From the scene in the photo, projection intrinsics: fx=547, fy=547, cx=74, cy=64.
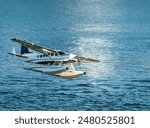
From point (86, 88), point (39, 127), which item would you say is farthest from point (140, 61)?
point (39, 127)

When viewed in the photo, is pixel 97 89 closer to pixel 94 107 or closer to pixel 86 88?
pixel 86 88

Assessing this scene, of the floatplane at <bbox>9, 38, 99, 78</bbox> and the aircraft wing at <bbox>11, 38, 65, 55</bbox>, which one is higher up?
the aircraft wing at <bbox>11, 38, 65, 55</bbox>

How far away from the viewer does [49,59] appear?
9381 cm

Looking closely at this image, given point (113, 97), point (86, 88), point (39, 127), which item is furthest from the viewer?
point (86, 88)

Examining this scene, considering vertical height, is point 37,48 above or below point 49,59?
above

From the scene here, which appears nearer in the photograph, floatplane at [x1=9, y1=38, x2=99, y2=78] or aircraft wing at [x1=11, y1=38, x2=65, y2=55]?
floatplane at [x1=9, y1=38, x2=99, y2=78]

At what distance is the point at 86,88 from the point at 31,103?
830 inches

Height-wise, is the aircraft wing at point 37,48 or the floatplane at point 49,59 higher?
the aircraft wing at point 37,48

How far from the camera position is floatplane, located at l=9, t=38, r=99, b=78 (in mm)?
93062

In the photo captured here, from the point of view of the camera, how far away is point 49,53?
95250 mm

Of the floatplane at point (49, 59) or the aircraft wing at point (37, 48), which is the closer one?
the floatplane at point (49, 59)

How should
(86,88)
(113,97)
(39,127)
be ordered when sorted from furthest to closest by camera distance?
(86,88), (113,97), (39,127)

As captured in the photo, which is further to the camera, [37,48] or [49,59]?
[37,48]

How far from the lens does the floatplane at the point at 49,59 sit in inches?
3664
